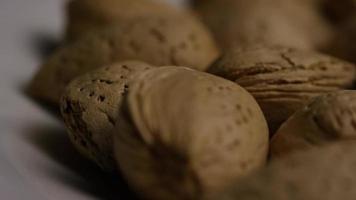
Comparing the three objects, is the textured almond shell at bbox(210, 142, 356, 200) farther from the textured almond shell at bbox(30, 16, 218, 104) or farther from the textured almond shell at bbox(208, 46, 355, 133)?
the textured almond shell at bbox(30, 16, 218, 104)

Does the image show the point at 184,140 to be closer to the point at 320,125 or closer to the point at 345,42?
the point at 320,125

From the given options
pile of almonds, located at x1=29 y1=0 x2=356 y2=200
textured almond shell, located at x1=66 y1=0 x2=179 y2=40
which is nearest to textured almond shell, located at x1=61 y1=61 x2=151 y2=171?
pile of almonds, located at x1=29 y1=0 x2=356 y2=200

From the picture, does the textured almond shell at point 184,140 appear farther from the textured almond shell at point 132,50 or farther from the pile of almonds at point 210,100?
the textured almond shell at point 132,50

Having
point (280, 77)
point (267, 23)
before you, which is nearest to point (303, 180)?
point (280, 77)

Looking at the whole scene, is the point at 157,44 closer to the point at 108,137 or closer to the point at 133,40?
the point at 133,40

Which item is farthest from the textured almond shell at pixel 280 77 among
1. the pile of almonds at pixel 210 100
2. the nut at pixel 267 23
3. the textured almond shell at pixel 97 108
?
the nut at pixel 267 23

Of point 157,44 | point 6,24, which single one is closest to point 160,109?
point 157,44
